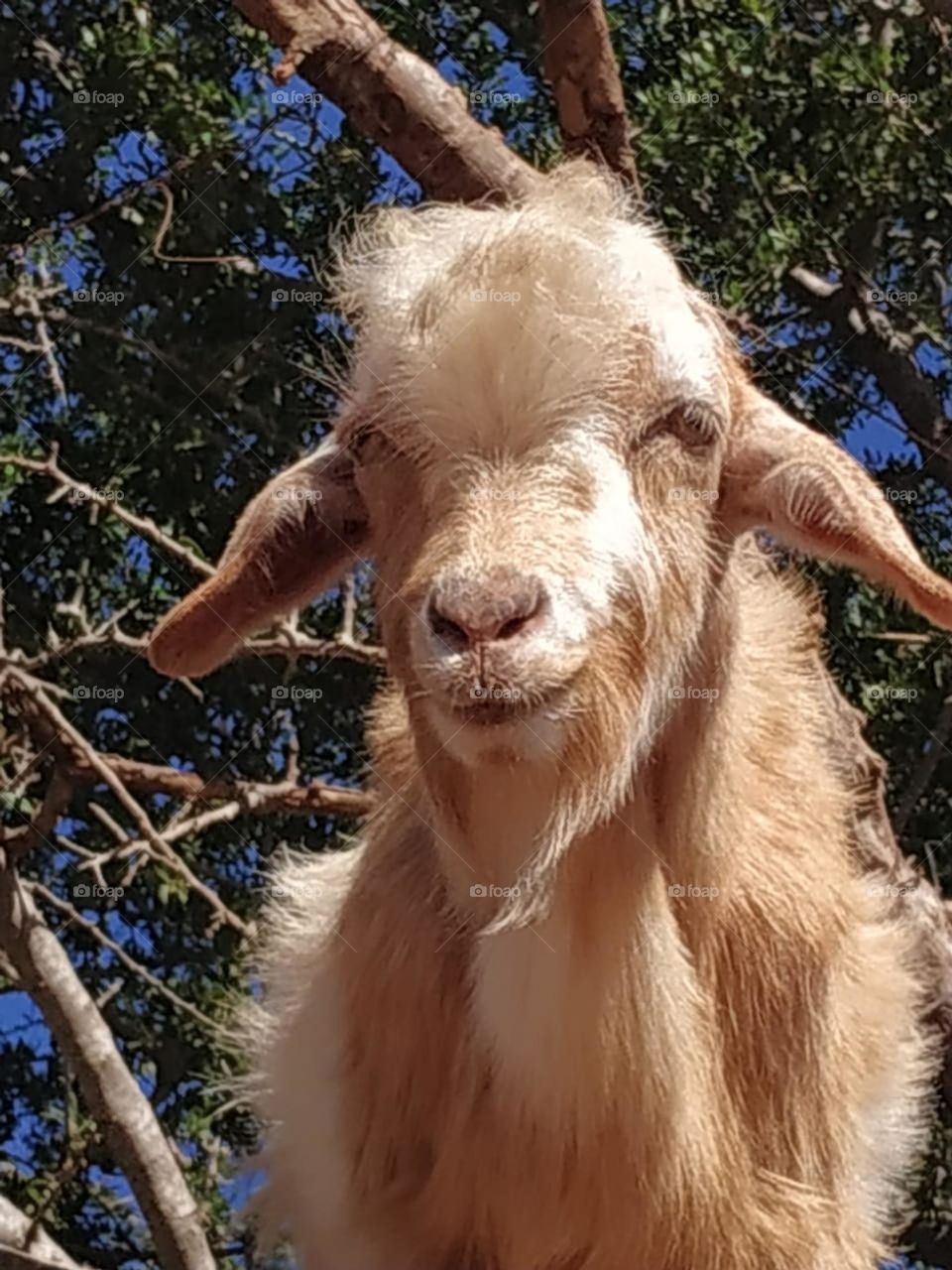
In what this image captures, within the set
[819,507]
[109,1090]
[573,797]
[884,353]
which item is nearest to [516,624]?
[573,797]

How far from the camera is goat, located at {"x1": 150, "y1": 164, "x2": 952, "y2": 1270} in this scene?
8.15 feet

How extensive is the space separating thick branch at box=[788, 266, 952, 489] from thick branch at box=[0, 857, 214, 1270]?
7.38ft

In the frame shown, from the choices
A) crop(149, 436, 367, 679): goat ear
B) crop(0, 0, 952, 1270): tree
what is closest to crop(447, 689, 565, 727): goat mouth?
crop(149, 436, 367, 679): goat ear

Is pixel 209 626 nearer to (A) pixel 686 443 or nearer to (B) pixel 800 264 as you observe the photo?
(A) pixel 686 443

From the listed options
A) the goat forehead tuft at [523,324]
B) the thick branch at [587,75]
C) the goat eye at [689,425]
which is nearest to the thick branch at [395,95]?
the thick branch at [587,75]

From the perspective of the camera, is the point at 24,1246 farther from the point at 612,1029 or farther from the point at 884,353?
the point at 884,353

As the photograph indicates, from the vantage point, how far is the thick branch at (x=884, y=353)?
489cm

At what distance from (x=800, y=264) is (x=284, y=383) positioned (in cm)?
117

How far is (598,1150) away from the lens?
2725mm

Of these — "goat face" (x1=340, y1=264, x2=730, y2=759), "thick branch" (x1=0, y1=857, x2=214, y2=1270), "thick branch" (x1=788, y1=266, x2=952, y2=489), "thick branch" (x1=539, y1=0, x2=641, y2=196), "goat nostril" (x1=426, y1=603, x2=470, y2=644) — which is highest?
"thick branch" (x1=788, y1=266, x2=952, y2=489)

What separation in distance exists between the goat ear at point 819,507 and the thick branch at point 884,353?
211cm

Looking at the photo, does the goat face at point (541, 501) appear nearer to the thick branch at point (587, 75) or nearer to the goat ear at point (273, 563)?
the goat ear at point (273, 563)

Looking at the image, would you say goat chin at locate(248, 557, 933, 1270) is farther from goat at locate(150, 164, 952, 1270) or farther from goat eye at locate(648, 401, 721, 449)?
goat eye at locate(648, 401, 721, 449)

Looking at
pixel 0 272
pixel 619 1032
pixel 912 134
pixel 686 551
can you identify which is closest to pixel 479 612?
pixel 686 551
